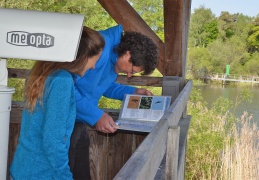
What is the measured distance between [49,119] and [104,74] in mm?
800

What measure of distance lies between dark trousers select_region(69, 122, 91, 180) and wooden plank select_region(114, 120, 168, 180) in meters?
0.87

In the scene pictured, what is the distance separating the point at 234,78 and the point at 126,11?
97.7ft

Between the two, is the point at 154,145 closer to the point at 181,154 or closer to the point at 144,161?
the point at 144,161

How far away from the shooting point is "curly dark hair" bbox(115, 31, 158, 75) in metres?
2.16

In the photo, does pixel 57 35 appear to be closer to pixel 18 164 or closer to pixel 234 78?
pixel 18 164

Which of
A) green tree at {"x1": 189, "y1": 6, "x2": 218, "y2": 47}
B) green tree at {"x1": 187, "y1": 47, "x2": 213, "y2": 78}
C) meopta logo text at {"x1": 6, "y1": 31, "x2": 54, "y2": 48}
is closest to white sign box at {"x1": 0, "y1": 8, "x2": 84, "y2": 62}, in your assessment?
meopta logo text at {"x1": 6, "y1": 31, "x2": 54, "y2": 48}

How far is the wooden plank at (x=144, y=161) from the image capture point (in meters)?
0.93

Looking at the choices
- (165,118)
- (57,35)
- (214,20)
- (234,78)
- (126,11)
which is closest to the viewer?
(57,35)

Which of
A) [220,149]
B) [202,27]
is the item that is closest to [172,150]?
[220,149]

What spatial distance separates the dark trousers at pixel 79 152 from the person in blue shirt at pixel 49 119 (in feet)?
1.72

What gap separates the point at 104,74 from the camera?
2316mm

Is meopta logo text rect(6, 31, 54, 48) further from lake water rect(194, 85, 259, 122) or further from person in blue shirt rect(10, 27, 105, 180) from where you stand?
lake water rect(194, 85, 259, 122)

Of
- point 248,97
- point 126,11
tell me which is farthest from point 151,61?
point 248,97

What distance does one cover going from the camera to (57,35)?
48.3 inches
